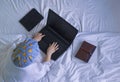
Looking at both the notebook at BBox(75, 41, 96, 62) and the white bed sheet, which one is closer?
the notebook at BBox(75, 41, 96, 62)

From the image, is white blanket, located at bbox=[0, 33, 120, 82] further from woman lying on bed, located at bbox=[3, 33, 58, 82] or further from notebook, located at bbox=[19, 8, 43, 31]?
notebook, located at bbox=[19, 8, 43, 31]

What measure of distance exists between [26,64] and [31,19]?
1.79ft

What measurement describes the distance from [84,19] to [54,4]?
286 mm

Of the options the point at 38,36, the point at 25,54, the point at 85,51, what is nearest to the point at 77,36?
the point at 85,51

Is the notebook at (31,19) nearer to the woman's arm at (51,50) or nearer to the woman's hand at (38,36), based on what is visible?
the woman's hand at (38,36)

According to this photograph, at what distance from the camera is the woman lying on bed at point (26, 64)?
99cm

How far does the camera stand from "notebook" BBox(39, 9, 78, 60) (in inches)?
49.6

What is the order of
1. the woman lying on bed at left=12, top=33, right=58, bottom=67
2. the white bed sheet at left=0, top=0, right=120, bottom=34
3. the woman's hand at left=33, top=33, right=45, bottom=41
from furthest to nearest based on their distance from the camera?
the white bed sheet at left=0, top=0, right=120, bottom=34, the woman's hand at left=33, top=33, right=45, bottom=41, the woman lying on bed at left=12, top=33, right=58, bottom=67

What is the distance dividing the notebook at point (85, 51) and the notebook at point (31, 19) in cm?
41

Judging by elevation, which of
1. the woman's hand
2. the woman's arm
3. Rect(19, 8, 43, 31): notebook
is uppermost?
Rect(19, 8, 43, 31): notebook

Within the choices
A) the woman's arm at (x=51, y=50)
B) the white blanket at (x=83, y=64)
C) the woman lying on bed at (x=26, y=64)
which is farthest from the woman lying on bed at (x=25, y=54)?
the woman's arm at (x=51, y=50)

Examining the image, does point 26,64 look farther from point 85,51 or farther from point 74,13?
point 74,13

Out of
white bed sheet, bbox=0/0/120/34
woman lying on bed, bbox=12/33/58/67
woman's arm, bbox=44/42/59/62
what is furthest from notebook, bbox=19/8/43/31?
woman lying on bed, bbox=12/33/58/67

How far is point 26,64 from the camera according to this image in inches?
39.0
